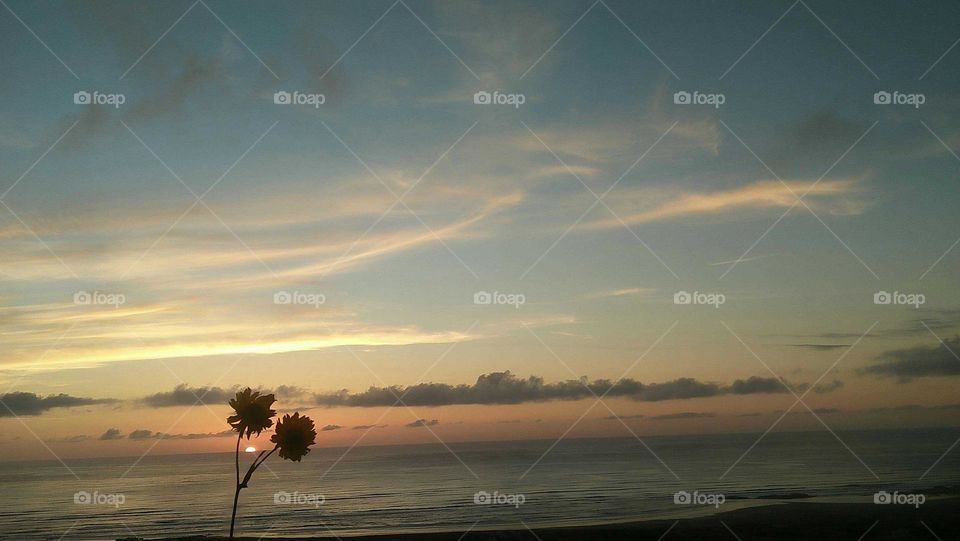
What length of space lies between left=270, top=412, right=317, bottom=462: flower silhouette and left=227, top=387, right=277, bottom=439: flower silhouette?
0.38 feet

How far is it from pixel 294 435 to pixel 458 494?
114ft

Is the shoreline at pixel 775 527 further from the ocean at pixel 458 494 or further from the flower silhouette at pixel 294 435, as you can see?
the flower silhouette at pixel 294 435

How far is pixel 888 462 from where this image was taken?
161 ft

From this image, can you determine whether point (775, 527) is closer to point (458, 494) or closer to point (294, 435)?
point (294, 435)

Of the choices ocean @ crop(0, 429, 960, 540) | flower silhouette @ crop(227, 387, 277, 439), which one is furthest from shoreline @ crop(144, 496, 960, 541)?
flower silhouette @ crop(227, 387, 277, 439)

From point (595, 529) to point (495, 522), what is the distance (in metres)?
5.19

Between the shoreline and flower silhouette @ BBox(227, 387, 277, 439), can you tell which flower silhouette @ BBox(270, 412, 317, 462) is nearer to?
flower silhouette @ BBox(227, 387, 277, 439)

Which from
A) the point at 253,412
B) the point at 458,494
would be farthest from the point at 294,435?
the point at 458,494

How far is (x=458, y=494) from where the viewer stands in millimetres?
38406

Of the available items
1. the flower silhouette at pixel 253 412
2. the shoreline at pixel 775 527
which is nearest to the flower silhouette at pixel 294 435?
the flower silhouette at pixel 253 412

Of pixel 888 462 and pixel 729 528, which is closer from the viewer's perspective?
pixel 729 528

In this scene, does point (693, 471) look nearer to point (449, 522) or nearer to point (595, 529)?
point (449, 522)

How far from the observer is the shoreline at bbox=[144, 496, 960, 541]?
690 inches

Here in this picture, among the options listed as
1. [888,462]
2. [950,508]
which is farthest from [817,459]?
[950,508]
